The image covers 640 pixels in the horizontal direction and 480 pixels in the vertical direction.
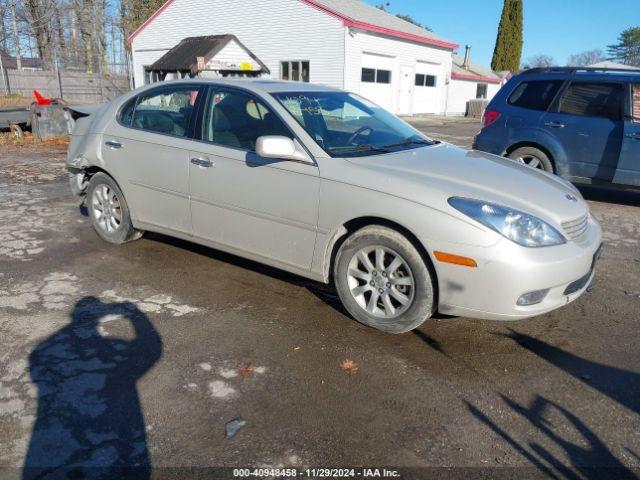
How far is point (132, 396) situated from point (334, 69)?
20.2 meters

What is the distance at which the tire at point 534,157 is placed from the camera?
7617 mm

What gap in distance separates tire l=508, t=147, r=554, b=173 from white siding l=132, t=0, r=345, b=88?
14.2 metres

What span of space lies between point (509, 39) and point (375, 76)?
26831 mm

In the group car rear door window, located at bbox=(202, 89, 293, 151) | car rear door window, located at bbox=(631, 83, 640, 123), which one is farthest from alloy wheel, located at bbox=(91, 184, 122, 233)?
car rear door window, located at bbox=(631, 83, 640, 123)

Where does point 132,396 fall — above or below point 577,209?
below

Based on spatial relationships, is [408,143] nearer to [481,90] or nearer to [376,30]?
[376,30]

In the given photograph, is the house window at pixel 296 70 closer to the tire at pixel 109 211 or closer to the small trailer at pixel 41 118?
the small trailer at pixel 41 118

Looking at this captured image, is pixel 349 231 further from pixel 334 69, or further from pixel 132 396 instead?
pixel 334 69

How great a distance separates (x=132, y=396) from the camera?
2.94m

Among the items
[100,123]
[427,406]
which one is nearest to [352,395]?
[427,406]

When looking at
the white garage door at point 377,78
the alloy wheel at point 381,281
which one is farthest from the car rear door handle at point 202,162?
the white garage door at point 377,78

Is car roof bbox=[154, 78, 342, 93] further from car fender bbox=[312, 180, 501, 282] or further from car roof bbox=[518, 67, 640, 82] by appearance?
car roof bbox=[518, 67, 640, 82]

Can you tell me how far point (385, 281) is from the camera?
12.0 ft

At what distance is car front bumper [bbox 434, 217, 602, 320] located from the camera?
3.20 meters
